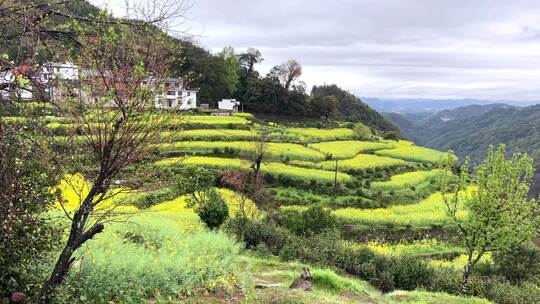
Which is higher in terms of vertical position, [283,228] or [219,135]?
[219,135]

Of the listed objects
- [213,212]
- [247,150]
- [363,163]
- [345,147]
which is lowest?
[363,163]

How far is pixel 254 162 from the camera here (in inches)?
1367

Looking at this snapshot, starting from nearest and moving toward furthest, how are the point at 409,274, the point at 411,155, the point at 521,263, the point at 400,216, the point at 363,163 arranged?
A: the point at 409,274, the point at 521,263, the point at 400,216, the point at 363,163, the point at 411,155

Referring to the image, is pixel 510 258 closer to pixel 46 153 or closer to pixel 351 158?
pixel 46 153

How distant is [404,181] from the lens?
Result: 3659 centimetres

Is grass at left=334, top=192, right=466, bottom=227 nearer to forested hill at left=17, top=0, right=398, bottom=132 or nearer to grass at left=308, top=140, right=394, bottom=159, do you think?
grass at left=308, top=140, right=394, bottom=159

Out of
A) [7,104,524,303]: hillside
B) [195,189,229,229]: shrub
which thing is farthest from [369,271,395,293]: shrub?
[195,189,229,229]: shrub

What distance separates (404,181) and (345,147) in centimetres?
1113

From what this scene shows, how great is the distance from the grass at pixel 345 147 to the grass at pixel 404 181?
6.06 m

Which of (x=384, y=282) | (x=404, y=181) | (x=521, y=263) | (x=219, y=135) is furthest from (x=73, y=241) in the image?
(x=219, y=135)

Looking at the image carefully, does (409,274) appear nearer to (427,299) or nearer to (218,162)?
(427,299)

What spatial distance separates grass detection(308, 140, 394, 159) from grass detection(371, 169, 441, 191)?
6063mm

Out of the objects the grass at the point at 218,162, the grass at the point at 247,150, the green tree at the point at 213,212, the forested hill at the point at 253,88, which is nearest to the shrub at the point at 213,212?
the green tree at the point at 213,212

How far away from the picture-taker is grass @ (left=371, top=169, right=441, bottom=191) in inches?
1384
